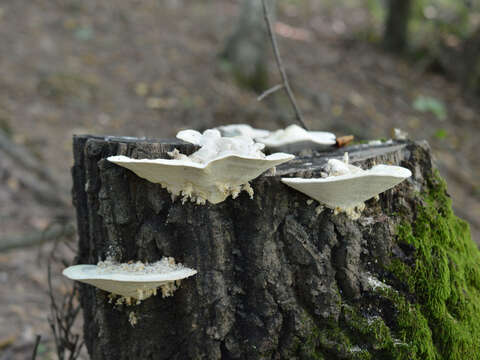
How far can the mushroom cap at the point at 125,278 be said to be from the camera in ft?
6.73

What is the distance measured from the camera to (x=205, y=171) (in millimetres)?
1976

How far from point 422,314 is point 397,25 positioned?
462 inches

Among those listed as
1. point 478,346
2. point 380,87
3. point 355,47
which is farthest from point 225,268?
point 355,47

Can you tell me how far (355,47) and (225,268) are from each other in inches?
463

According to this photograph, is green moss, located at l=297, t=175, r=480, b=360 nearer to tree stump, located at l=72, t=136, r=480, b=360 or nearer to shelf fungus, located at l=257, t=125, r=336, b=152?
tree stump, located at l=72, t=136, r=480, b=360

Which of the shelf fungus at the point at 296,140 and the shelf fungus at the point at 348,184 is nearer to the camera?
the shelf fungus at the point at 348,184

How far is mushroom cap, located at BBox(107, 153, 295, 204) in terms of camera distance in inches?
74.9

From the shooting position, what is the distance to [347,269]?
7.52ft

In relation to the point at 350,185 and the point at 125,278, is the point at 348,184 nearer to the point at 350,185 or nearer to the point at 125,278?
the point at 350,185

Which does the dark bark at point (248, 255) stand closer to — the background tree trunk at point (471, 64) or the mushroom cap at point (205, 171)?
the mushroom cap at point (205, 171)

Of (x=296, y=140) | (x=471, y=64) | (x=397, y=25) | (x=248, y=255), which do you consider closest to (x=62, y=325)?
(x=248, y=255)

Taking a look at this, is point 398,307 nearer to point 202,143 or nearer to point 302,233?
point 302,233

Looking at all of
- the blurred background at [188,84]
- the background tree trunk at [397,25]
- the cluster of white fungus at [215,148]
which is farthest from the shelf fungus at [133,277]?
the background tree trunk at [397,25]

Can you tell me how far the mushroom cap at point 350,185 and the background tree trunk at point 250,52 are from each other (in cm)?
772
